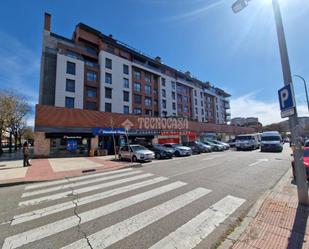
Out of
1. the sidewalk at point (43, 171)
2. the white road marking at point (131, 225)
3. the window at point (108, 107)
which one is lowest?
the white road marking at point (131, 225)

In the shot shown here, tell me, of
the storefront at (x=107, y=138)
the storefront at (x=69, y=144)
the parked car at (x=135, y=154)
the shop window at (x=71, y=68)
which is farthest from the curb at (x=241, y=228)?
the shop window at (x=71, y=68)

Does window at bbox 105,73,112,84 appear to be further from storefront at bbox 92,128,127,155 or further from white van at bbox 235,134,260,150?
white van at bbox 235,134,260,150

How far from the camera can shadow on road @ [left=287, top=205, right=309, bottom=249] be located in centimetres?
311

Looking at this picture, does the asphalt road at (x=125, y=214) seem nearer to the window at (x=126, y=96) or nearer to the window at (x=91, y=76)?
the window at (x=91, y=76)

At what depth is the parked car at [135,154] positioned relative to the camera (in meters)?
16.3

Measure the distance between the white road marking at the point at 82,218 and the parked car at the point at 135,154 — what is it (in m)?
9.36

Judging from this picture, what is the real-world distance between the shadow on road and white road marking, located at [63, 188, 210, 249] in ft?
8.29

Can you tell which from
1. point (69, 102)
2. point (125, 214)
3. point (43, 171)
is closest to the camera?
point (125, 214)

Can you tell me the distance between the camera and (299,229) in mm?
3594

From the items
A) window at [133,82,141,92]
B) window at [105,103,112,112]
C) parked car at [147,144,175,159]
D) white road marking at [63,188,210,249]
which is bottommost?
white road marking at [63,188,210,249]

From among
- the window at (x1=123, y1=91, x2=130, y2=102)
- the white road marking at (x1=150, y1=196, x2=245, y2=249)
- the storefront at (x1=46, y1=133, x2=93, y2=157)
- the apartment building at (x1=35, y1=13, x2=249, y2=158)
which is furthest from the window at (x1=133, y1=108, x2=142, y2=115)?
the white road marking at (x1=150, y1=196, x2=245, y2=249)

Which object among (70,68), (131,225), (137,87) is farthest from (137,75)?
(131,225)

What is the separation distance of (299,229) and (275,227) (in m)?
0.41

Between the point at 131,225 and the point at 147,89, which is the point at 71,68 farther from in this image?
the point at 131,225
